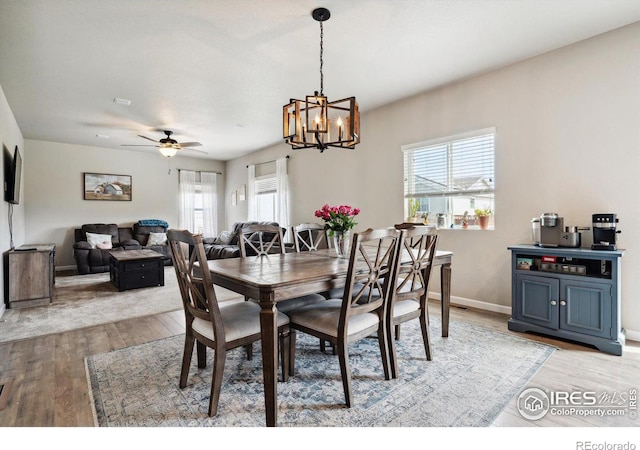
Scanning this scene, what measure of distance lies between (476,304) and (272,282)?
3.00m

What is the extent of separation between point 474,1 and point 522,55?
123cm

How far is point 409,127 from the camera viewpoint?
14.1 ft

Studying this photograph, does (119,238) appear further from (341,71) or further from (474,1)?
(474,1)

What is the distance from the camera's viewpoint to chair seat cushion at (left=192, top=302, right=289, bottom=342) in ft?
5.87

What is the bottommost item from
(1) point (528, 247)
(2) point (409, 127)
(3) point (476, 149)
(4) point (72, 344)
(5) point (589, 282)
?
(4) point (72, 344)

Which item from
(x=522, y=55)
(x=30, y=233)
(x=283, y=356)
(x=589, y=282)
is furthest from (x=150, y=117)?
(x=589, y=282)

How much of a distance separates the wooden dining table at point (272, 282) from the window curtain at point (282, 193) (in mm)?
4003

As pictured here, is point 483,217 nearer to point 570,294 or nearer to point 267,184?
point 570,294

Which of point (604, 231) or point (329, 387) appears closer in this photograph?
point (329, 387)

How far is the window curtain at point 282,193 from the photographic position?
21.4 ft

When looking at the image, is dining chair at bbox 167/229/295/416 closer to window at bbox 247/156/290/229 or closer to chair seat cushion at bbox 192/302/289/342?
chair seat cushion at bbox 192/302/289/342

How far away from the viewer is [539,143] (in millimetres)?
3213

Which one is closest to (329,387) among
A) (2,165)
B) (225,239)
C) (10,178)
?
(2,165)

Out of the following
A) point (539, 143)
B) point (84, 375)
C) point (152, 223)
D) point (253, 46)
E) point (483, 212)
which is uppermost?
point (253, 46)
